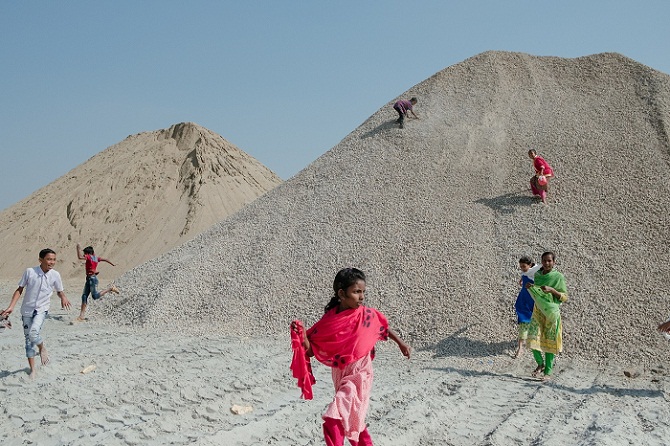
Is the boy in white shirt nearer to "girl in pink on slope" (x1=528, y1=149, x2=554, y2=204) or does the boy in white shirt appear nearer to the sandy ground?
the sandy ground

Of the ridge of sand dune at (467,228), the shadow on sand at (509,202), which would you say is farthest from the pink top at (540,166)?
the shadow on sand at (509,202)

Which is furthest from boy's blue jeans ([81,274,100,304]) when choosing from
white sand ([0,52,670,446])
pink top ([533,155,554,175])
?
pink top ([533,155,554,175])

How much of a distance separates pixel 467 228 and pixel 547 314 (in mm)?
3672

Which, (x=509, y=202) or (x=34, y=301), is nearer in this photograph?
(x=34, y=301)

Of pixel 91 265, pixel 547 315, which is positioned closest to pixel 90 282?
pixel 91 265

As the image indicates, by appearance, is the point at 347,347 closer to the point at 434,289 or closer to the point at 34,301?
the point at 34,301

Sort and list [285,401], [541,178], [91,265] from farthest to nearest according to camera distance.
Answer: [91,265] → [541,178] → [285,401]

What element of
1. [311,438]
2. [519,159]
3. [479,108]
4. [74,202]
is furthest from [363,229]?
[74,202]

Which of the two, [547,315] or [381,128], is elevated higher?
[381,128]

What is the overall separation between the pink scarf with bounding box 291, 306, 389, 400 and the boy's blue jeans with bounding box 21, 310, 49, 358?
13.3ft

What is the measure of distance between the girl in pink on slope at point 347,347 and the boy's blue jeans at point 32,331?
4.05 meters

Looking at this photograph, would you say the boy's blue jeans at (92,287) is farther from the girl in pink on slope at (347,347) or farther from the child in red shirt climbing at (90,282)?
the girl in pink on slope at (347,347)

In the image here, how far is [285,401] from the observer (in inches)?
223

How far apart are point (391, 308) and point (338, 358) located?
5.21 meters
